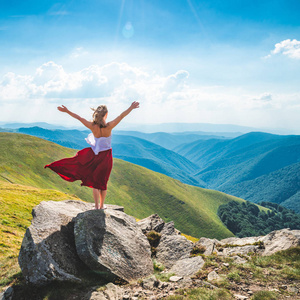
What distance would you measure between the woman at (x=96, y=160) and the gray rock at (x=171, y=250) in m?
5.00

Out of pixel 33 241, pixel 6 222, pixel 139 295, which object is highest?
pixel 33 241

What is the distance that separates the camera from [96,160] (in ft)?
41.3

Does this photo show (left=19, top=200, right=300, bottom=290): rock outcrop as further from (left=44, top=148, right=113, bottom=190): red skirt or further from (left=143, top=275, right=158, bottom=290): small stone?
(left=44, top=148, right=113, bottom=190): red skirt

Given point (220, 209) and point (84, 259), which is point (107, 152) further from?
point (220, 209)

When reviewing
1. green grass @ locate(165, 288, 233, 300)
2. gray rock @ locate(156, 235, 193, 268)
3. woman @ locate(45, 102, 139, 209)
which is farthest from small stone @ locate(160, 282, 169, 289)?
woman @ locate(45, 102, 139, 209)

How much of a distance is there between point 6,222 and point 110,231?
16.2 m

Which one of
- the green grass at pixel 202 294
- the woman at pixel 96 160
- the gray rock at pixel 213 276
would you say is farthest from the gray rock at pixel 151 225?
the green grass at pixel 202 294

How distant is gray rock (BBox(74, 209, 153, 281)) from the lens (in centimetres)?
998

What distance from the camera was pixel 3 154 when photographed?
117 meters

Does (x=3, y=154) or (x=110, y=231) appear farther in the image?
(x=3, y=154)

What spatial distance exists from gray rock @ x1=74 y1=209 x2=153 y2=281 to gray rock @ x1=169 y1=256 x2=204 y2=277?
1.42 m

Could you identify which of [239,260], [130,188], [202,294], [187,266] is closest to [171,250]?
[187,266]

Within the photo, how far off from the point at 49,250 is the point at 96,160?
4.94 metres

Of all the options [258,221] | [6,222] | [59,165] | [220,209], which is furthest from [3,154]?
[258,221]
